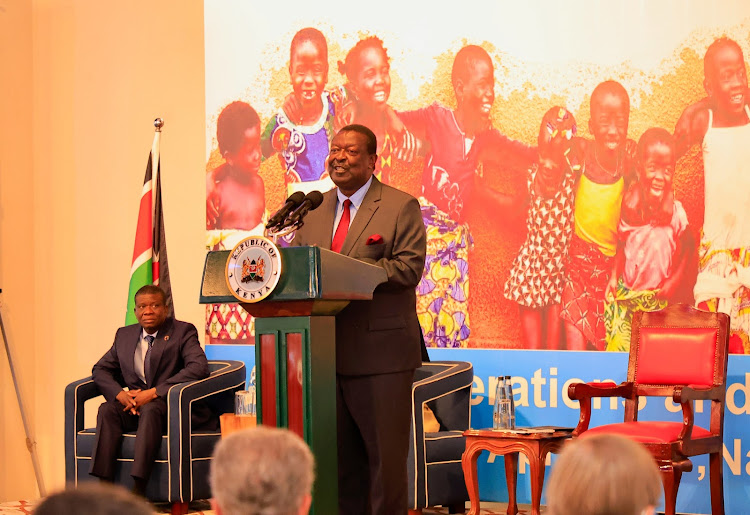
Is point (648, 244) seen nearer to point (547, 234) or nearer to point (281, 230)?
point (547, 234)

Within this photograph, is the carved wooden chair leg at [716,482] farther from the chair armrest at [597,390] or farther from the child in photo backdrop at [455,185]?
the child in photo backdrop at [455,185]

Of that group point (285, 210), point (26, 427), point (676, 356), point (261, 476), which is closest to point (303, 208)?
point (285, 210)

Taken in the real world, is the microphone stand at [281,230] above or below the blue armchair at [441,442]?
above

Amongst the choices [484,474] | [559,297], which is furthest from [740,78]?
[484,474]

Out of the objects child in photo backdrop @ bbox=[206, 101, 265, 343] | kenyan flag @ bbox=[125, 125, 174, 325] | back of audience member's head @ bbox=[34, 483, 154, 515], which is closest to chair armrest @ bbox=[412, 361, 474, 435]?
child in photo backdrop @ bbox=[206, 101, 265, 343]

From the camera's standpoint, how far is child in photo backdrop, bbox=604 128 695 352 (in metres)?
5.33

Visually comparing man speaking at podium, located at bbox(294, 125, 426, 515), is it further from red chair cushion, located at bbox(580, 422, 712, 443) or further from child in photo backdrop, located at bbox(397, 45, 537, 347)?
child in photo backdrop, located at bbox(397, 45, 537, 347)

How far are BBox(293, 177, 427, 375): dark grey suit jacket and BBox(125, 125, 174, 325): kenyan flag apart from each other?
3.26m

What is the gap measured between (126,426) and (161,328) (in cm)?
62

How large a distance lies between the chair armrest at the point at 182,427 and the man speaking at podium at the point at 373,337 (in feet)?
7.76

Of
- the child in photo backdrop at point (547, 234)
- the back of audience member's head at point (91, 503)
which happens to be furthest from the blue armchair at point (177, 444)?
the back of audience member's head at point (91, 503)

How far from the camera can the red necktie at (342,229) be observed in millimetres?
3428

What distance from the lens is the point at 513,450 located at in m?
4.95

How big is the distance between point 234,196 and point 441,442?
2232 millimetres
